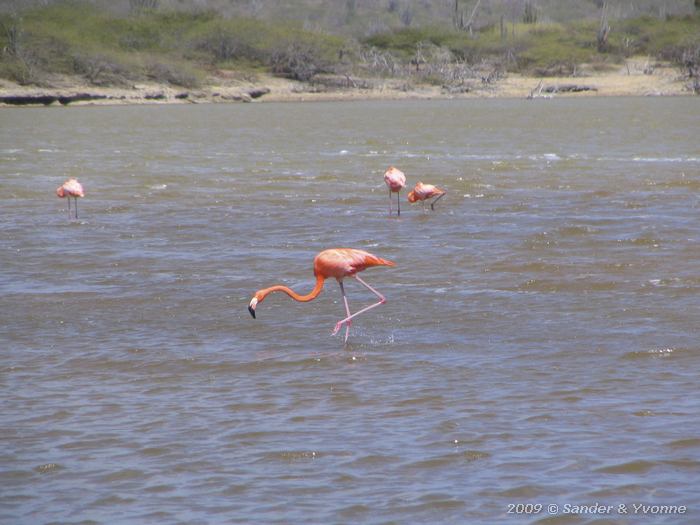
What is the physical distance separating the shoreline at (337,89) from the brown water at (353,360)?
2026 inches

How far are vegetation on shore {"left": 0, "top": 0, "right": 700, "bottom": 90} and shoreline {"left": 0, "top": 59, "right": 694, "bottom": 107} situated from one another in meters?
0.98

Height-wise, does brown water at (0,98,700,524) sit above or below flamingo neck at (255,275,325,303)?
below

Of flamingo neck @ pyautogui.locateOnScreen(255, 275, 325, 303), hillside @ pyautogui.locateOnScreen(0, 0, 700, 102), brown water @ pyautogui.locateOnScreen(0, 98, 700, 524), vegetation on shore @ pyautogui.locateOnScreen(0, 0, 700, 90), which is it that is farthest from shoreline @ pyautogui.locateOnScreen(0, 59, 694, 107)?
flamingo neck @ pyautogui.locateOnScreen(255, 275, 325, 303)

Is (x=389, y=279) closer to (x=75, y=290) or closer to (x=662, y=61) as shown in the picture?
(x=75, y=290)

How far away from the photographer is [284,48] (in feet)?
265

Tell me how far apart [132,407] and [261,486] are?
1.52 metres

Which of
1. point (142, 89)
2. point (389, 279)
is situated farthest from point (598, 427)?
point (142, 89)

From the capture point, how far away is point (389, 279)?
10664mm

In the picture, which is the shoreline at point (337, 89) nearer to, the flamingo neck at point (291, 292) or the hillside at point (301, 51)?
the hillside at point (301, 51)

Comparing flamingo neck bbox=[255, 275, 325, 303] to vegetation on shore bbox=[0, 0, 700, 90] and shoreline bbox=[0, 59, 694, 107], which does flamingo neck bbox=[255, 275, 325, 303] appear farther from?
vegetation on shore bbox=[0, 0, 700, 90]

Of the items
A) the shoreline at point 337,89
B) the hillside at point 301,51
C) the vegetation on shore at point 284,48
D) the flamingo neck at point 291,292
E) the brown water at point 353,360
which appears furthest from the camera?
the vegetation on shore at point 284,48

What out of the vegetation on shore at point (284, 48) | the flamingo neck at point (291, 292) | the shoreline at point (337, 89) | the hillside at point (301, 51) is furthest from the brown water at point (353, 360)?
the vegetation on shore at point (284, 48)

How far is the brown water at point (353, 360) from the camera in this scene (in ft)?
17.5

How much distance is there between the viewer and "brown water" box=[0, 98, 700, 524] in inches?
209
